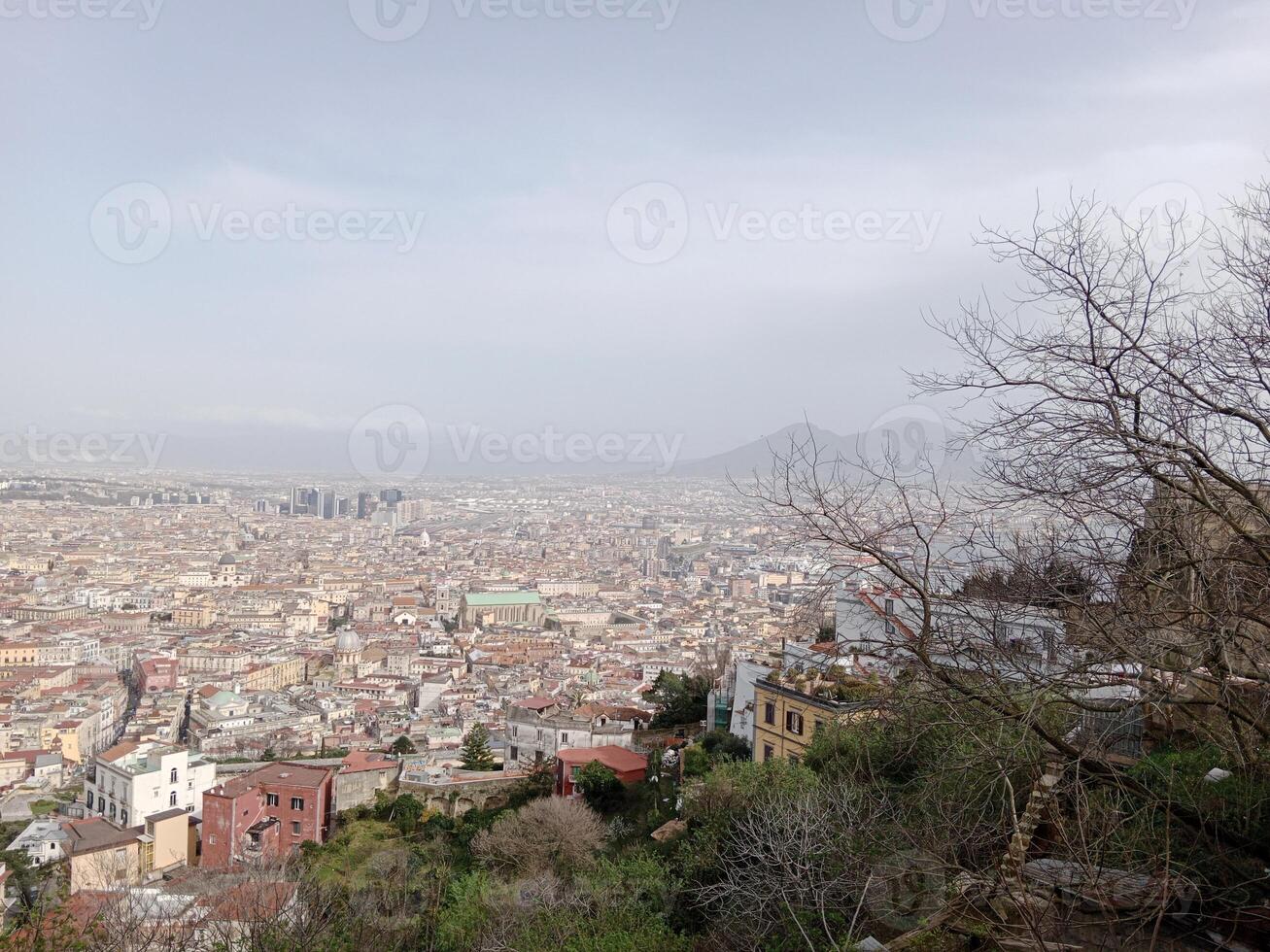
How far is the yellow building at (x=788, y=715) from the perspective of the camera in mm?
7785

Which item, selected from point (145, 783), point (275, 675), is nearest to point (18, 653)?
point (275, 675)

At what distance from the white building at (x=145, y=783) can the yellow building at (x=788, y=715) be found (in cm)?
1171

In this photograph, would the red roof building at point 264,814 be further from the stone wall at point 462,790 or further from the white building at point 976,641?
the white building at point 976,641

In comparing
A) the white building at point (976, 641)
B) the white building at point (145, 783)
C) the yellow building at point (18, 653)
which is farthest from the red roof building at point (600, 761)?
the yellow building at point (18, 653)

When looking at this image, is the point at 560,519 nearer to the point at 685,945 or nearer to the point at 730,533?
the point at 730,533

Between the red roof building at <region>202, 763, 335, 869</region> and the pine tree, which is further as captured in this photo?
the pine tree

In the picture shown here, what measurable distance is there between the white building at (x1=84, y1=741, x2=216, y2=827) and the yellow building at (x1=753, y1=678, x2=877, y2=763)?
11.7 meters

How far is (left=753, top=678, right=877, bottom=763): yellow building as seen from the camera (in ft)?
25.5

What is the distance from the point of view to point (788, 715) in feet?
27.2

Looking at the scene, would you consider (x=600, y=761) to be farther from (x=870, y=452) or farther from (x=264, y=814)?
(x=870, y=452)

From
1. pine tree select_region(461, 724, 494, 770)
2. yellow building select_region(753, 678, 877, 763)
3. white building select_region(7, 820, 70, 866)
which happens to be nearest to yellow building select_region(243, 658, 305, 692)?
white building select_region(7, 820, 70, 866)

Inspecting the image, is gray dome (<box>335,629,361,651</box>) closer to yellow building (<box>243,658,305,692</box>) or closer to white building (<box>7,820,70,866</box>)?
yellow building (<box>243,658,305,692</box>)

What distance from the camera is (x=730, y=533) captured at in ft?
197

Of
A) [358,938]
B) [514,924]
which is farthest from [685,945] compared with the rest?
[358,938]
